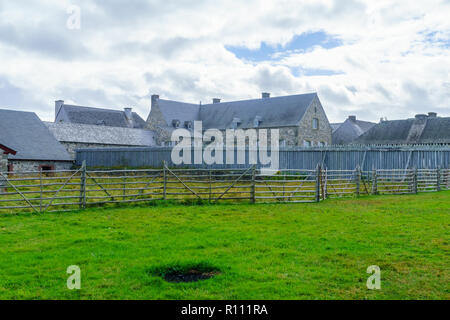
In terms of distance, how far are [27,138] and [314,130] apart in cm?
3009

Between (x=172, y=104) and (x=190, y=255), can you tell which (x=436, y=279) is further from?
(x=172, y=104)

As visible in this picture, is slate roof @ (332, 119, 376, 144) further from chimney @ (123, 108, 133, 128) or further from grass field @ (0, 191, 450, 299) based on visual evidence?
grass field @ (0, 191, 450, 299)

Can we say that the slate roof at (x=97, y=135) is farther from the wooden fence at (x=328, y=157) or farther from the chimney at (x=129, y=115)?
the chimney at (x=129, y=115)

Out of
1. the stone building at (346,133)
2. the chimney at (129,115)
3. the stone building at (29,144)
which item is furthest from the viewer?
the chimney at (129,115)

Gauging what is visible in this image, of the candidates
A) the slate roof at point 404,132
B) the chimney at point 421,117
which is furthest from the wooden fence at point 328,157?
the chimney at point 421,117

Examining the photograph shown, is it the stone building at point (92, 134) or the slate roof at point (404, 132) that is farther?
the stone building at point (92, 134)

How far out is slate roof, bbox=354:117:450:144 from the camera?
43.1m

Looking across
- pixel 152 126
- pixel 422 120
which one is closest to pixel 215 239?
pixel 422 120

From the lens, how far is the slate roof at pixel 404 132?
43125 mm

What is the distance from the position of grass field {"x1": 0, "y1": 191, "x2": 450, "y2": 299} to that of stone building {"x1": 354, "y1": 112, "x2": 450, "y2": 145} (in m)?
32.4

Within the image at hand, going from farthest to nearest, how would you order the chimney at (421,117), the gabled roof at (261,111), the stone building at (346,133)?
the stone building at (346,133)
the gabled roof at (261,111)
the chimney at (421,117)

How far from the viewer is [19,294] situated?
6.05m

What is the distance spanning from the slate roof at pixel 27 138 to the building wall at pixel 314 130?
24.8 metres
